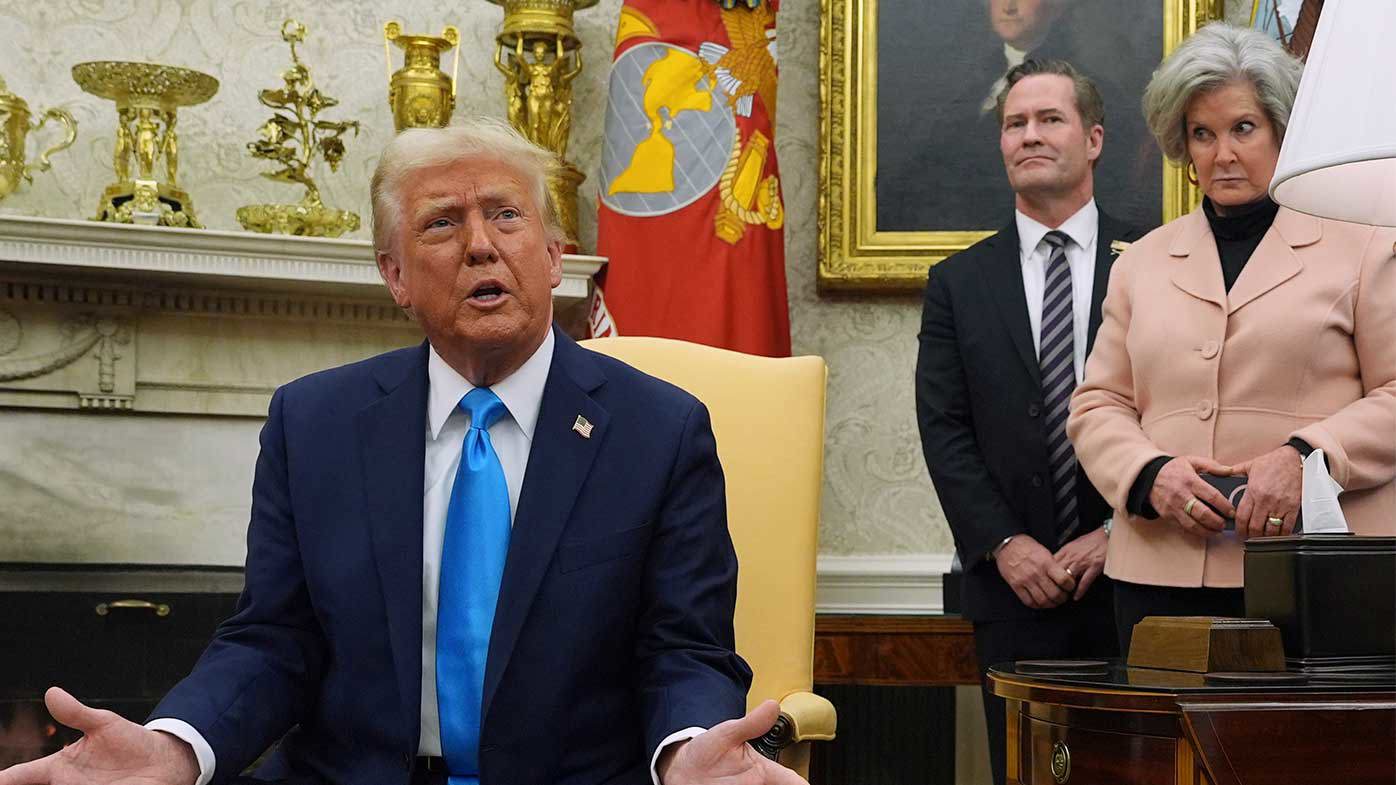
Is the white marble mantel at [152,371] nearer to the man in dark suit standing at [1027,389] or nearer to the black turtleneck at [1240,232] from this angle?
the man in dark suit standing at [1027,389]

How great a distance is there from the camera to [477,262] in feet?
7.16

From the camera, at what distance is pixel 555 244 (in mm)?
2361

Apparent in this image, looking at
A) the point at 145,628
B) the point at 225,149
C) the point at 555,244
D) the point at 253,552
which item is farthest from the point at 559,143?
the point at 253,552

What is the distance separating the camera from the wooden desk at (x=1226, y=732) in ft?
6.01

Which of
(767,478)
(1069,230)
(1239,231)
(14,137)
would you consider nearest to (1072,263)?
(1069,230)

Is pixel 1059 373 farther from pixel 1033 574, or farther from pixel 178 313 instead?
pixel 178 313

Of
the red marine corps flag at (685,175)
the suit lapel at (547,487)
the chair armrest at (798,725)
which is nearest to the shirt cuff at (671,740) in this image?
the suit lapel at (547,487)

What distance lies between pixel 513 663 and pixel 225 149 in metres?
3.14

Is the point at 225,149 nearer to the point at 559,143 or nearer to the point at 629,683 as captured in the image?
the point at 559,143

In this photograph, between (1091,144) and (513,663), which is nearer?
(513,663)

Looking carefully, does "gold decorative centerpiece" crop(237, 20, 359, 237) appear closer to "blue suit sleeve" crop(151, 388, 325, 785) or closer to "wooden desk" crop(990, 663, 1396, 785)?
"blue suit sleeve" crop(151, 388, 325, 785)

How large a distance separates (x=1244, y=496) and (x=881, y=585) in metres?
2.46

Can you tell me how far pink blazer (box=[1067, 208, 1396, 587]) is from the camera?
251 centimetres

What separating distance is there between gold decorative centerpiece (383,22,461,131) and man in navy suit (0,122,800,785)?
2.20m
